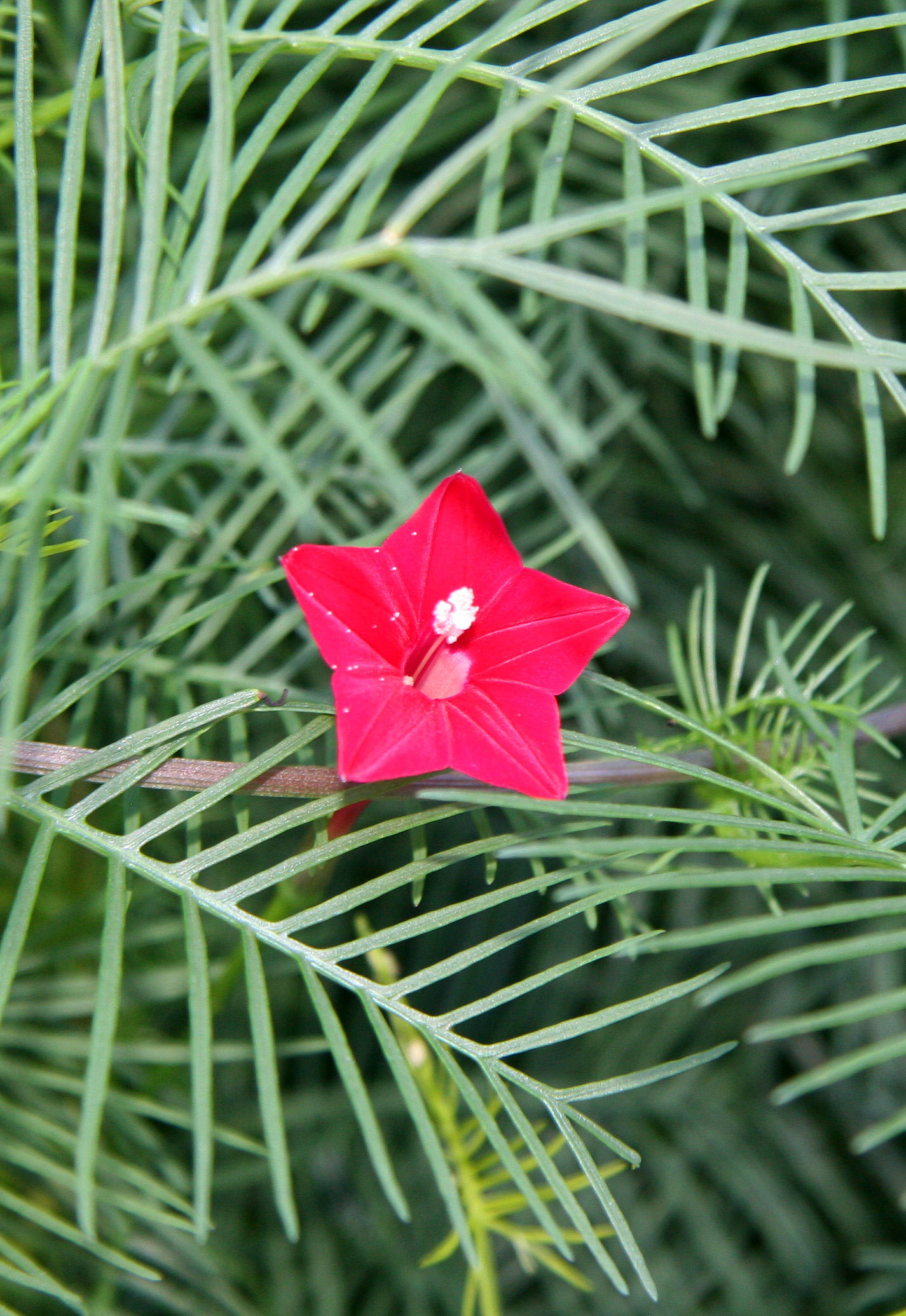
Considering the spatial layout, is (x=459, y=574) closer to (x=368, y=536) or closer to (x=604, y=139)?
(x=368, y=536)

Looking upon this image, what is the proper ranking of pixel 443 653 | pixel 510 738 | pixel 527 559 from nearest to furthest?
1. pixel 510 738
2. pixel 443 653
3. pixel 527 559

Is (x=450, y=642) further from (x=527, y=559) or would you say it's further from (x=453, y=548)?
(x=527, y=559)

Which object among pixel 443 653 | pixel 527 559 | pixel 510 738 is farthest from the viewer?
pixel 527 559

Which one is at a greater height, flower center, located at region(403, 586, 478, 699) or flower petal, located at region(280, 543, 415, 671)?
flower petal, located at region(280, 543, 415, 671)

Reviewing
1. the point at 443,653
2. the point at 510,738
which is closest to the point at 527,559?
the point at 443,653

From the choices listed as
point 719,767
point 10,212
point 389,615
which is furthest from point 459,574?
point 10,212
